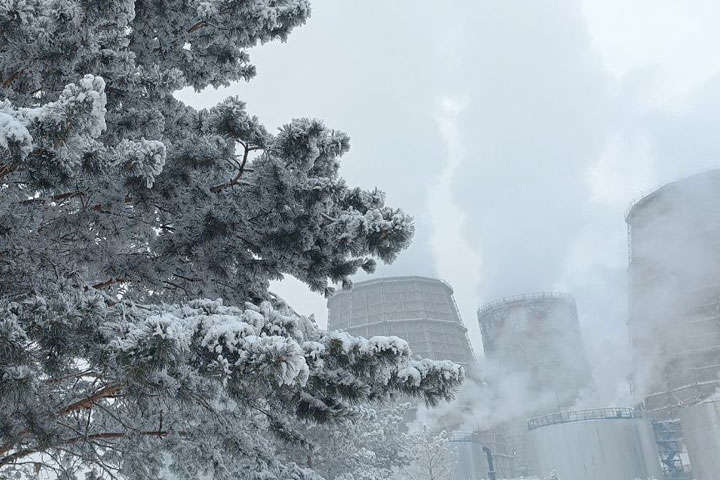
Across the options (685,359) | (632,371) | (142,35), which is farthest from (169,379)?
(632,371)

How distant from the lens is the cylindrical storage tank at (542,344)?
67.9 m

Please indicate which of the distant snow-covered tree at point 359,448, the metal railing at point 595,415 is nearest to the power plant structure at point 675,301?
the metal railing at point 595,415

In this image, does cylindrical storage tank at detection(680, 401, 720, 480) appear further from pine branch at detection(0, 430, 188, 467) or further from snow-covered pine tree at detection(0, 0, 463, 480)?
pine branch at detection(0, 430, 188, 467)

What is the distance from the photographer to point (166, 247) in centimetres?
639

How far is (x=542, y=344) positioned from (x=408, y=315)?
18.3m

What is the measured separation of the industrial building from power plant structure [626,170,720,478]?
58.2 feet

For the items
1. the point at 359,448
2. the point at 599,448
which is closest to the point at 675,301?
the point at 599,448

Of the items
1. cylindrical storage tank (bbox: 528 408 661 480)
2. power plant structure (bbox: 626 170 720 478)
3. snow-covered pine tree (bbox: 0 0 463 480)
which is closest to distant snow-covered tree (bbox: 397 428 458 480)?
cylindrical storage tank (bbox: 528 408 661 480)

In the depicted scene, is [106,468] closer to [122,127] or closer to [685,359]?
[122,127]

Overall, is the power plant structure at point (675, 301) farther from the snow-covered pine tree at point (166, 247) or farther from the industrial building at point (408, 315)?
the snow-covered pine tree at point (166, 247)

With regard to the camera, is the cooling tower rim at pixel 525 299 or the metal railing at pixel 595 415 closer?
the metal railing at pixel 595 415

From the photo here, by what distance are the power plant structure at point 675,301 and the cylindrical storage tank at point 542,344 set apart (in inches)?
583

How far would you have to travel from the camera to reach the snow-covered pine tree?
360 centimetres

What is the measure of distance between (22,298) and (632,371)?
58.2 metres
